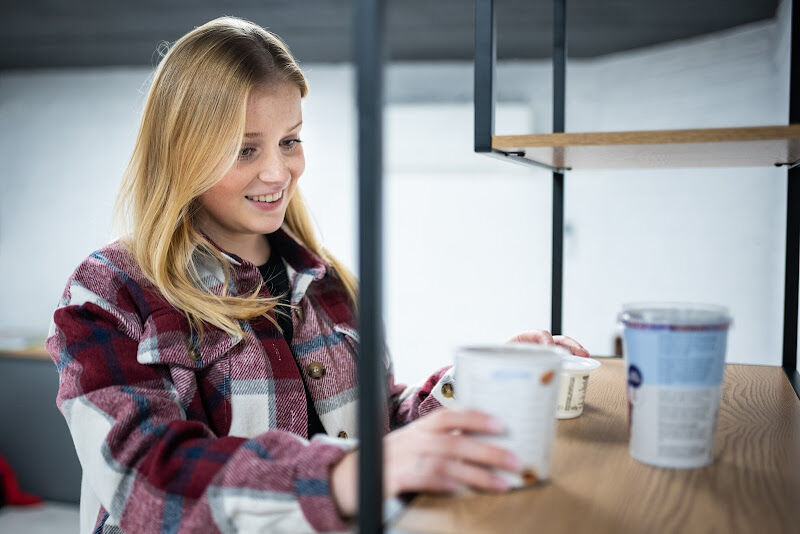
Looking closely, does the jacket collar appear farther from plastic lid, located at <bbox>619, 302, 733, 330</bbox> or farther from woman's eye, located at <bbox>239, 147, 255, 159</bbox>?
plastic lid, located at <bbox>619, 302, 733, 330</bbox>

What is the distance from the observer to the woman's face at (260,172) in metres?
1.14

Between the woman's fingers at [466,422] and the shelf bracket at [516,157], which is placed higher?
the shelf bracket at [516,157]

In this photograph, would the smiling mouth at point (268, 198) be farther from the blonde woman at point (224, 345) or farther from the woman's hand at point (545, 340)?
the woman's hand at point (545, 340)

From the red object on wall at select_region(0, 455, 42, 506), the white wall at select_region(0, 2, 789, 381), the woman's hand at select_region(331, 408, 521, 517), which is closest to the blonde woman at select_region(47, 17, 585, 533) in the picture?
the woman's hand at select_region(331, 408, 521, 517)

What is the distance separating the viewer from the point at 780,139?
2.44 ft

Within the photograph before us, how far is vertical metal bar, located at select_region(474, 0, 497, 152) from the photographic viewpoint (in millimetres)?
847

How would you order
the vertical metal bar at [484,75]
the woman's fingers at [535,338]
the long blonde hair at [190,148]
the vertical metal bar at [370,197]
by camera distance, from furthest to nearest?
the long blonde hair at [190,148], the woman's fingers at [535,338], the vertical metal bar at [484,75], the vertical metal bar at [370,197]

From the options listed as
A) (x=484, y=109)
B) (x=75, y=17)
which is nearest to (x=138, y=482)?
(x=484, y=109)

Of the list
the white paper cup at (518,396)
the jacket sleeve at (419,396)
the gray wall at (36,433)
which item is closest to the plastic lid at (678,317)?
the white paper cup at (518,396)

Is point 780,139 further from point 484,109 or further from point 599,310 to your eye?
point 599,310

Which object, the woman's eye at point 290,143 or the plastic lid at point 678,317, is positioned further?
the woman's eye at point 290,143

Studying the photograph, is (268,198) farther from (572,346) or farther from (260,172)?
(572,346)

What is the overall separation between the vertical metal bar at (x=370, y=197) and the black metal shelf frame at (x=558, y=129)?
354 millimetres

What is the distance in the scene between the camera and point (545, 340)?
3.18 ft
